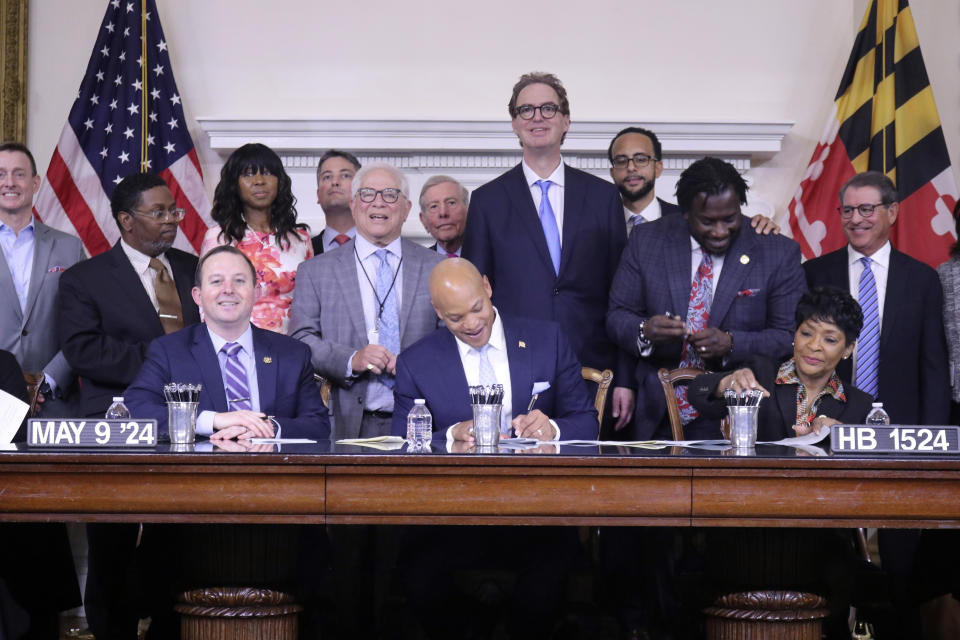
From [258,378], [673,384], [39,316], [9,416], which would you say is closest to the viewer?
[9,416]

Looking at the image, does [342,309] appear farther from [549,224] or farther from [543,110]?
[543,110]

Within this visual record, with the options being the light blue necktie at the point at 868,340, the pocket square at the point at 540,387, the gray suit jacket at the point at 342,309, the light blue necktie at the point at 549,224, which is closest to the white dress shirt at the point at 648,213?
the light blue necktie at the point at 549,224

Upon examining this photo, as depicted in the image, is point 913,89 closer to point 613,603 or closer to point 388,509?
point 613,603

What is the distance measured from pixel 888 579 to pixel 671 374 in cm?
85

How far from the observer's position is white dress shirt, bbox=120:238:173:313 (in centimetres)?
400

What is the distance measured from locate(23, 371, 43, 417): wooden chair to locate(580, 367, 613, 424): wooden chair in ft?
5.58

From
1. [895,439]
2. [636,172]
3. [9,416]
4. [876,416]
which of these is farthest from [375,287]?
[895,439]

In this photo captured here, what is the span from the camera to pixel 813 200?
5523mm

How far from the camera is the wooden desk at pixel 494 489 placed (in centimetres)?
238

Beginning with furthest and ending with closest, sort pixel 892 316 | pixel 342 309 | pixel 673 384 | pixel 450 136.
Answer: pixel 450 136 < pixel 892 316 < pixel 342 309 < pixel 673 384

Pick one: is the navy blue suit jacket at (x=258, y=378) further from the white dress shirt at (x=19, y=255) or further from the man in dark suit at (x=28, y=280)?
the white dress shirt at (x=19, y=255)

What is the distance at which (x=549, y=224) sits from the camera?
4.00 m

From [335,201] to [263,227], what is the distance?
48cm

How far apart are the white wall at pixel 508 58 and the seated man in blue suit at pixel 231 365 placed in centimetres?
267
